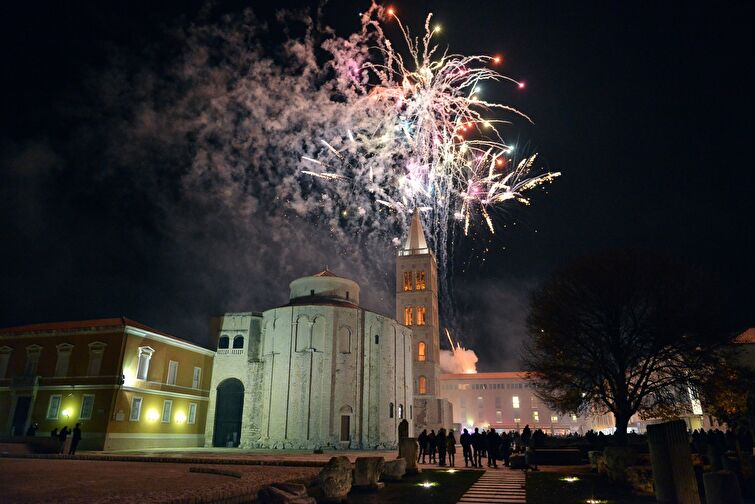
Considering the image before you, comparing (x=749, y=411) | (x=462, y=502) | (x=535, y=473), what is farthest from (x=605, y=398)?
(x=462, y=502)

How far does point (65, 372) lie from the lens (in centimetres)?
2864

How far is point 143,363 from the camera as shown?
2952 cm

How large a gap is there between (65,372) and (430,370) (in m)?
32.1

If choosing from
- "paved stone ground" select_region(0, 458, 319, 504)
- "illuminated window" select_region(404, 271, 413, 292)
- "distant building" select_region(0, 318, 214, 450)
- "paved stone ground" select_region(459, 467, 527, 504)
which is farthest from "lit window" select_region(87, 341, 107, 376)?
"illuminated window" select_region(404, 271, 413, 292)

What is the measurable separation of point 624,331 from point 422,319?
3006cm

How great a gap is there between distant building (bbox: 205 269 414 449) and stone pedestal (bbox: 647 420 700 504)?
84.3 feet

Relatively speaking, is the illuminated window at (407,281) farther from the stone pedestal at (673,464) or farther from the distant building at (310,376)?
the stone pedestal at (673,464)

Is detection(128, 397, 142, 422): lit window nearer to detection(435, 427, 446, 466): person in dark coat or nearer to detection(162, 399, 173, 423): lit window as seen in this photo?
detection(162, 399, 173, 423): lit window

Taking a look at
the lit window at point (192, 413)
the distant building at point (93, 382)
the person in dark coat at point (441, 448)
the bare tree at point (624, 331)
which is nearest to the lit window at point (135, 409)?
the distant building at point (93, 382)

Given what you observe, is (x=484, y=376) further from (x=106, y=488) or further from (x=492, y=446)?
(x=106, y=488)

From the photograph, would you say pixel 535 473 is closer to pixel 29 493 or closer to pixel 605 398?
pixel 605 398

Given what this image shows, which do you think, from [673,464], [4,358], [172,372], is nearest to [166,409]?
[172,372]

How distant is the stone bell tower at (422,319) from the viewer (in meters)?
47.7

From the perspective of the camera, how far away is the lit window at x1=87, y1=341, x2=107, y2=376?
28000 millimetres
